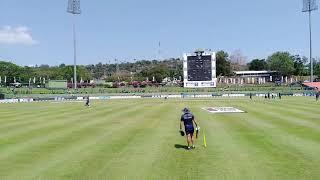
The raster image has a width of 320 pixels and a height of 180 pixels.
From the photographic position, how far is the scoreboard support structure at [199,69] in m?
113

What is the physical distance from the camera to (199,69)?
372 feet

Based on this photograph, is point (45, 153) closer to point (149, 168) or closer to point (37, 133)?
point (149, 168)

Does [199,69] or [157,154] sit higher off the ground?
[199,69]

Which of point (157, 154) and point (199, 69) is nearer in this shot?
point (157, 154)

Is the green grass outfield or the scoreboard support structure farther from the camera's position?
the scoreboard support structure

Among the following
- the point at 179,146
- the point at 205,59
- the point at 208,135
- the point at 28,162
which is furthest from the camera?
the point at 205,59

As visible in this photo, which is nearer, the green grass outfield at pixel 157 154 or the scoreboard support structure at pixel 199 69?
the green grass outfield at pixel 157 154

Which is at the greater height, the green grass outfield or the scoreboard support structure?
the scoreboard support structure

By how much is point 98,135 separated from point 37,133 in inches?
163

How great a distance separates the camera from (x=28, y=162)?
60.1ft

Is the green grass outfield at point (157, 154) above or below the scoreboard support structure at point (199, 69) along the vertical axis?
below

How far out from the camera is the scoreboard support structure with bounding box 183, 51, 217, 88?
11275cm

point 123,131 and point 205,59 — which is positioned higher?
point 205,59

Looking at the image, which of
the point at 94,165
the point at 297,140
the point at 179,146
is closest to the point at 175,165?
the point at 94,165
